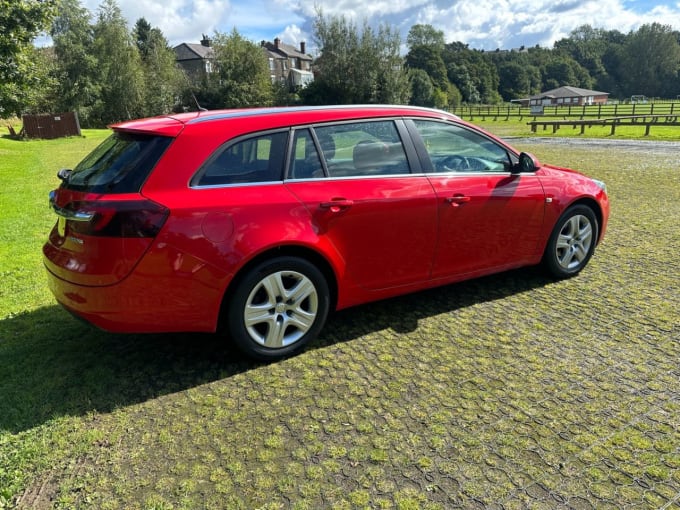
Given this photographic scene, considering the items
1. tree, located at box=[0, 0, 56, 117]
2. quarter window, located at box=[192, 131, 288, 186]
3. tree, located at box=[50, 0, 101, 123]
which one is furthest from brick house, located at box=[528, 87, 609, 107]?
quarter window, located at box=[192, 131, 288, 186]

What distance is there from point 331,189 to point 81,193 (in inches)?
64.4

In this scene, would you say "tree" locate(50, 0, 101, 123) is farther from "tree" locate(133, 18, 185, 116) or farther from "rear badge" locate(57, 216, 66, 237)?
"rear badge" locate(57, 216, 66, 237)

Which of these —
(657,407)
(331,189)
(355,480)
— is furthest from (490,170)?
(355,480)

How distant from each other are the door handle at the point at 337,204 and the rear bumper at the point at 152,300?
0.87 meters

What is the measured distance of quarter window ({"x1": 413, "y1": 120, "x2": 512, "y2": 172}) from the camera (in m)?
4.15

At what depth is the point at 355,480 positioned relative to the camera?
2455mm

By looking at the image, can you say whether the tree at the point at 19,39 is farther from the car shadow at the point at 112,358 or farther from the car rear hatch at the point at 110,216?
the car rear hatch at the point at 110,216

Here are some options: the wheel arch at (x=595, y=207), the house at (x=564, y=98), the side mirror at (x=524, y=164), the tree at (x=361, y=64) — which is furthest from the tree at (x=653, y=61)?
the side mirror at (x=524, y=164)

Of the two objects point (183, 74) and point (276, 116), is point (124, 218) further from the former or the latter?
point (183, 74)

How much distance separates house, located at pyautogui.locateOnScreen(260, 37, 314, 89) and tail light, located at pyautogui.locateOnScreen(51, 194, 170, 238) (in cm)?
9729

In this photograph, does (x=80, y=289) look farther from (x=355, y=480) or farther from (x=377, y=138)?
(x=377, y=138)

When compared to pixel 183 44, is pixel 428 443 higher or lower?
lower

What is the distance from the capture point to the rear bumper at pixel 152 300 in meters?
3.04

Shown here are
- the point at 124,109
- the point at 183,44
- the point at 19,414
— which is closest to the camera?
the point at 19,414
